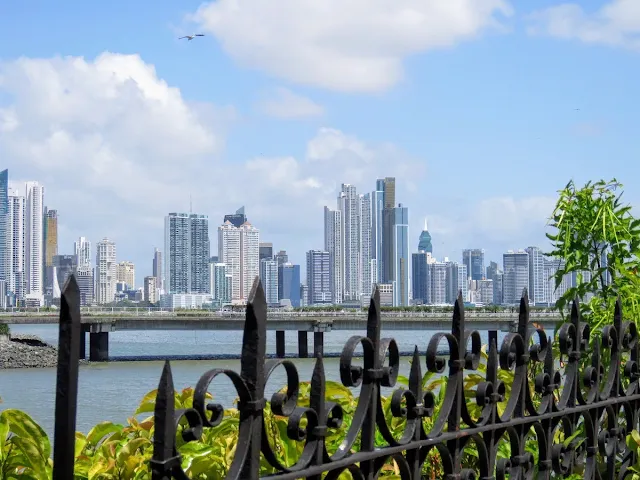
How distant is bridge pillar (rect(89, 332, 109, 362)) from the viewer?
49906mm

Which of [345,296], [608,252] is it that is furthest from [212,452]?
[345,296]

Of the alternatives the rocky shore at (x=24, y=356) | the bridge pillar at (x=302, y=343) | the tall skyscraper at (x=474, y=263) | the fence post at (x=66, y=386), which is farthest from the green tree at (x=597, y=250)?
the tall skyscraper at (x=474, y=263)

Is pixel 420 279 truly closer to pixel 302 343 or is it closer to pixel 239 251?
pixel 239 251

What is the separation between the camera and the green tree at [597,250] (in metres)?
3.37

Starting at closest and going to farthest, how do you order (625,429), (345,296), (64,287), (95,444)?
1. (64,287)
2. (95,444)
3. (625,429)
4. (345,296)

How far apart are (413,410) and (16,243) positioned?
659 feet

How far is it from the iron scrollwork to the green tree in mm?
208

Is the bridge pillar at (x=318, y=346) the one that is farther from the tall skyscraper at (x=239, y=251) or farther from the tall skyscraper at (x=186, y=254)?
the tall skyscraper at (x=186, y=254)

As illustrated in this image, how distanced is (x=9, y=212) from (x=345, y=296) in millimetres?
71985

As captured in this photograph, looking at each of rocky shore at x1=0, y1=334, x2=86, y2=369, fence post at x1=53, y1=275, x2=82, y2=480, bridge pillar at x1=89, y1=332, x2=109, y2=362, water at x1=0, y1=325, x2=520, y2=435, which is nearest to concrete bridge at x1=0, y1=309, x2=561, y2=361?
bridge pillar at x1=89, y1=332, x2=109, y2=362

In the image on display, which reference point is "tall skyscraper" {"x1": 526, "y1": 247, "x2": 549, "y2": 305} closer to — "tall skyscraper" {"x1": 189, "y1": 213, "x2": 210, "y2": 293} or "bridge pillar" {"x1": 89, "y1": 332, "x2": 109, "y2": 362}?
"bridge pillar" {"x1": 89, "y1": 332, "x2": 109, "y2": 362}

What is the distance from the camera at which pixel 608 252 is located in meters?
3.45

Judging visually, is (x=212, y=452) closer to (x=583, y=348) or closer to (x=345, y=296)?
(x=583, y=348)

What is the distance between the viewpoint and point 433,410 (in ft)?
7.42
